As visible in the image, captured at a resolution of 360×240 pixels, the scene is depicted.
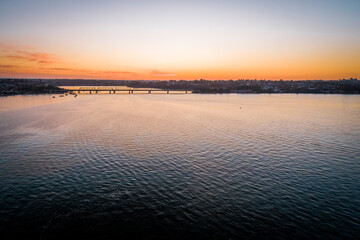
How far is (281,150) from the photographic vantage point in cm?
5009

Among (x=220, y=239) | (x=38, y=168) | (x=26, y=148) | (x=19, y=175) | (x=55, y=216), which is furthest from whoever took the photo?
(x=26, y=148)

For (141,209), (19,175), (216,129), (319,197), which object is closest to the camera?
(141,209)

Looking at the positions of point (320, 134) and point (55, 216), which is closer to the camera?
point (55, 216)

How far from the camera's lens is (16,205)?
26.8 metres

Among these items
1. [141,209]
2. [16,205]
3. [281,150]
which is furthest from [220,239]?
[281,150]

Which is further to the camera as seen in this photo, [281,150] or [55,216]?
[281,150]

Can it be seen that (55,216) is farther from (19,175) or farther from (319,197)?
(319,197)

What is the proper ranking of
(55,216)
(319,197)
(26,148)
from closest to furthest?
1. (55,216)
2. (319,197)
3. (26,148)

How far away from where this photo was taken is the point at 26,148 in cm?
5000

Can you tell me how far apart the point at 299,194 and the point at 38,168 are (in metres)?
40.3

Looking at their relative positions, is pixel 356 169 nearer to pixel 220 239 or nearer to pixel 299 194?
pixel 299 194

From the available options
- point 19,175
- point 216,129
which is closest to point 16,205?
point 19,175

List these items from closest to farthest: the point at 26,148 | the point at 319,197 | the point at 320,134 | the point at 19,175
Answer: the point at 319,197 < the point at 19,175 < the point at 26,148 < the point at 320,134

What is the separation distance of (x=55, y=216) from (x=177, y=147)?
100 feet
